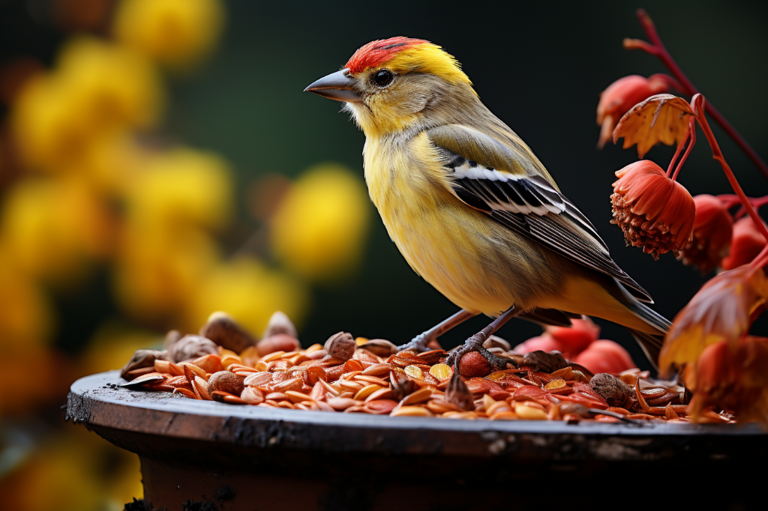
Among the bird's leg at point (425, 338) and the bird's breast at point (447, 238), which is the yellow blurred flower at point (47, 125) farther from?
the bird's leg at point (425, 338)

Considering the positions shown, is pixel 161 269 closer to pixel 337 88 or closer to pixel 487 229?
pixel 337 88

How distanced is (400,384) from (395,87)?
888mm

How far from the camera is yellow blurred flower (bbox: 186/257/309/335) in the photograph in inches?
77.5

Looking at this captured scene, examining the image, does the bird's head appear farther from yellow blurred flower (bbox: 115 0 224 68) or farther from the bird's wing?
yellow blurred flower (bbox: 115 0 224 68)

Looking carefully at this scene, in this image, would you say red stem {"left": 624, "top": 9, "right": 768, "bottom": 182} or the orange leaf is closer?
the orange leaf

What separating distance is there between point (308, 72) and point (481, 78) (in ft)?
2.23

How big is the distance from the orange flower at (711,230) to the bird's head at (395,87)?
616mm

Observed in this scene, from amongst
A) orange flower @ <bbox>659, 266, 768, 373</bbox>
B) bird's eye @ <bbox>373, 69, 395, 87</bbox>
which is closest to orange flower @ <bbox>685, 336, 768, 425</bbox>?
orange flower @ <bbox>659, 266, 768, 373</bbox>

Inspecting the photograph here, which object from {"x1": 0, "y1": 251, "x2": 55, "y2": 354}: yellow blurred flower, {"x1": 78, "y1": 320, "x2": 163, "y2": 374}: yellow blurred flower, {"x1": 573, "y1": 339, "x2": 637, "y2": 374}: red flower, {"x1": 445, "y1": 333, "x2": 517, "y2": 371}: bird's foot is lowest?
{"x1": 78, "y1": 320, "x2": 163, "y2": 374}: yellow blurred flower

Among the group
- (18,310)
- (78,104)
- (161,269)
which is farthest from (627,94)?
(18,310)

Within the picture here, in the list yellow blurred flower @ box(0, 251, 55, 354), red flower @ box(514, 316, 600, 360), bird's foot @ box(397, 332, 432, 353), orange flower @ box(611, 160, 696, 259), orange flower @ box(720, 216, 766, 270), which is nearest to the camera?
orange flower @ box(611, 160, 696, 259)

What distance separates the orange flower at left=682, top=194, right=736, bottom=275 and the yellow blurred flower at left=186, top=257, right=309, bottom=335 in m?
1.16

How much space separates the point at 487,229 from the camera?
1410mm

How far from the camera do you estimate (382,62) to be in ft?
5.47
